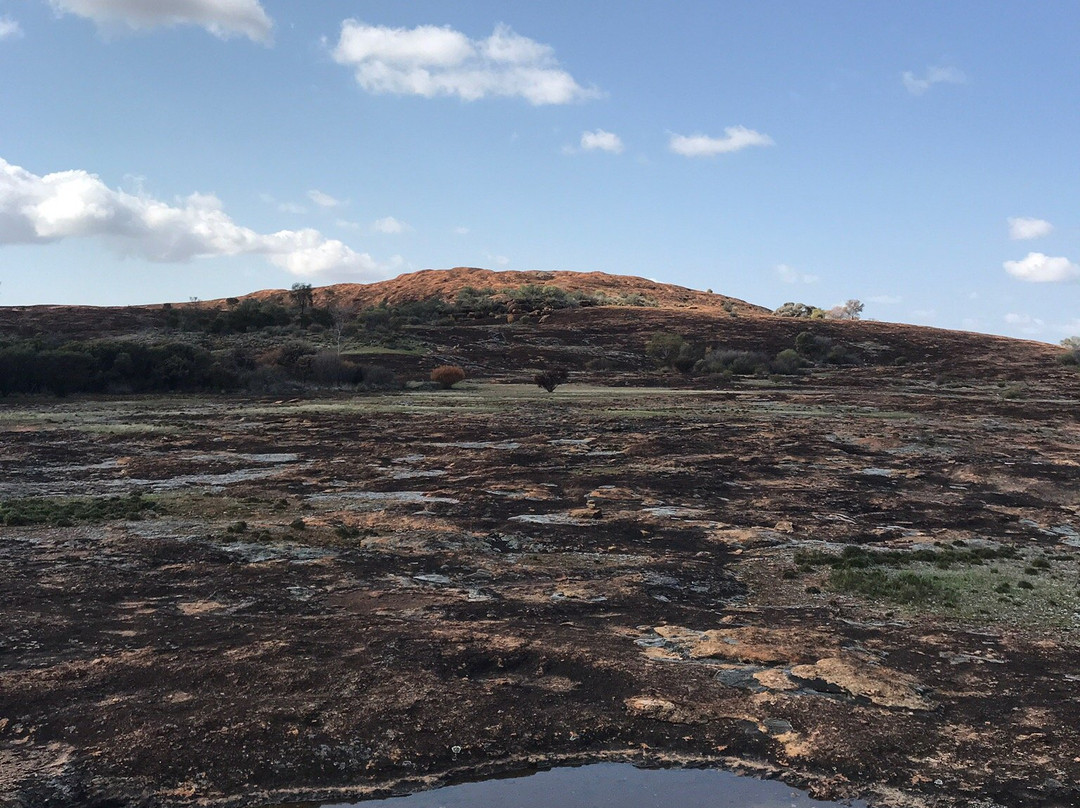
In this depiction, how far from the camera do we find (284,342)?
57.7m

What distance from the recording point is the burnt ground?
6773 mm

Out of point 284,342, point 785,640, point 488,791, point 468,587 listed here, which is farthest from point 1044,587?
point 284,342

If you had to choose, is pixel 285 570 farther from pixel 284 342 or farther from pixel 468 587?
pixel 284 342

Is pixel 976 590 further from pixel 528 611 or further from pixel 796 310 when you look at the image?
pixel 796 310

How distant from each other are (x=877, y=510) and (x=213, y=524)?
37.9 feet

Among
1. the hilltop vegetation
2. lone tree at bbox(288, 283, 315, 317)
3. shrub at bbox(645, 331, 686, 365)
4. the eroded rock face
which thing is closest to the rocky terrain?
the eroded rock face

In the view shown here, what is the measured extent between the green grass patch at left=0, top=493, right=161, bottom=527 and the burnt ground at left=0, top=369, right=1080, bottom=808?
402mm

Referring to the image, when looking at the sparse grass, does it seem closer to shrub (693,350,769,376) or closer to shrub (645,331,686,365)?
shrub (693,350,769,376)

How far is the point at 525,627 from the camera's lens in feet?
31.4

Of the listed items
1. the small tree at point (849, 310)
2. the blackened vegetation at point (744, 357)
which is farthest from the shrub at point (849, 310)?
the blackened vegetation at point (744, 357)

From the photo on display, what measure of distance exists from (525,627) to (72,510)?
30.9 ft

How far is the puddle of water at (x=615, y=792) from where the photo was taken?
6.37 m

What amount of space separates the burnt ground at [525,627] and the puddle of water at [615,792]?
0.49ft

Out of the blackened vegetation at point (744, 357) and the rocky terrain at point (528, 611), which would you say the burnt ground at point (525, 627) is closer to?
the rocky terrain at point (528, 611)
